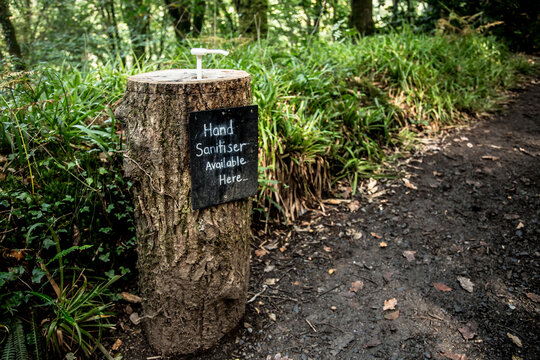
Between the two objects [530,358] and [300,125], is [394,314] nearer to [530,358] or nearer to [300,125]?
[530,358]

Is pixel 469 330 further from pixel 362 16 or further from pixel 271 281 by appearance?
pixel 362 16

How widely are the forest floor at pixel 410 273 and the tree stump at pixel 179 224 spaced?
0.71 ft

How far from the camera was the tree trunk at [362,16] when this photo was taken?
689cm

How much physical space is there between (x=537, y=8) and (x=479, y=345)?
26.5ft

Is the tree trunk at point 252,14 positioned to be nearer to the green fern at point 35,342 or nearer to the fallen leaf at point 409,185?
the fallen leaf at point 409,185

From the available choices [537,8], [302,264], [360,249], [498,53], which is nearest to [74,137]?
[302,264]

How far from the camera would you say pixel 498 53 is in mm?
6270

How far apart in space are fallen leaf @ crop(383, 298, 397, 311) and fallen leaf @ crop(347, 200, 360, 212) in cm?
107

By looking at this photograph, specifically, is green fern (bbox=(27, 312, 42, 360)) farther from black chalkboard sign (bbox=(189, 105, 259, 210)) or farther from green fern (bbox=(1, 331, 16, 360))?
black chalkboard sign (bbox=(189, 105, 259, 210))

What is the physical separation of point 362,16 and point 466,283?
589 centimetres

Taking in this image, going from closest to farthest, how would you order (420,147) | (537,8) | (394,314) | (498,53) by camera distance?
(394,314)
(420,147)
(498,53)
(537,8)

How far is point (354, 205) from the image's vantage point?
3.36 meters

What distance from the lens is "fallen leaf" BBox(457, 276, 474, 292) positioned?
2413mm

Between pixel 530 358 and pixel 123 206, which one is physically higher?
pixel 123 206
